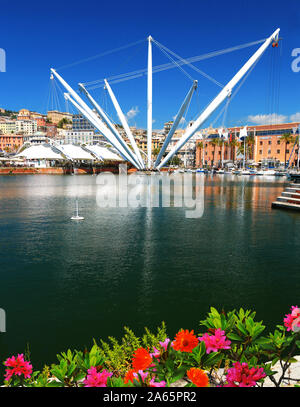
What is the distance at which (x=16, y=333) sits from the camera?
20.2 feet

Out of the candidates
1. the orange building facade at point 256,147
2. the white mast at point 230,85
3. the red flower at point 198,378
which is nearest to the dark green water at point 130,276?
the red flower at point 198,378

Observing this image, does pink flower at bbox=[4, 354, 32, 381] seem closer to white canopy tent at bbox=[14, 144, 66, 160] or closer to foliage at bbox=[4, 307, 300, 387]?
foliage at bbox=[4, 307, 300, 387]

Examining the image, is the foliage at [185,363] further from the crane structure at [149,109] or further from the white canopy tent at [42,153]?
the white canopy tent at [42,153]

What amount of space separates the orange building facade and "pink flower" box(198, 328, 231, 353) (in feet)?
342

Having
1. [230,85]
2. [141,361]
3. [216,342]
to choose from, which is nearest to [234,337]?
[216,342]

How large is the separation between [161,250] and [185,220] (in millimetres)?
6927

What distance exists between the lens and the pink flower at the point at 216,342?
3.01 m

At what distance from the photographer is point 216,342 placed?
3.06 m

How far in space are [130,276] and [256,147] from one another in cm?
11317

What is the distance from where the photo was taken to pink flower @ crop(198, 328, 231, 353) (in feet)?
9.87

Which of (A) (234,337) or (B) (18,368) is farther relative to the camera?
(A) (234,337)

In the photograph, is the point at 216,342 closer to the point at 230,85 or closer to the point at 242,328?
the point at 242,328
